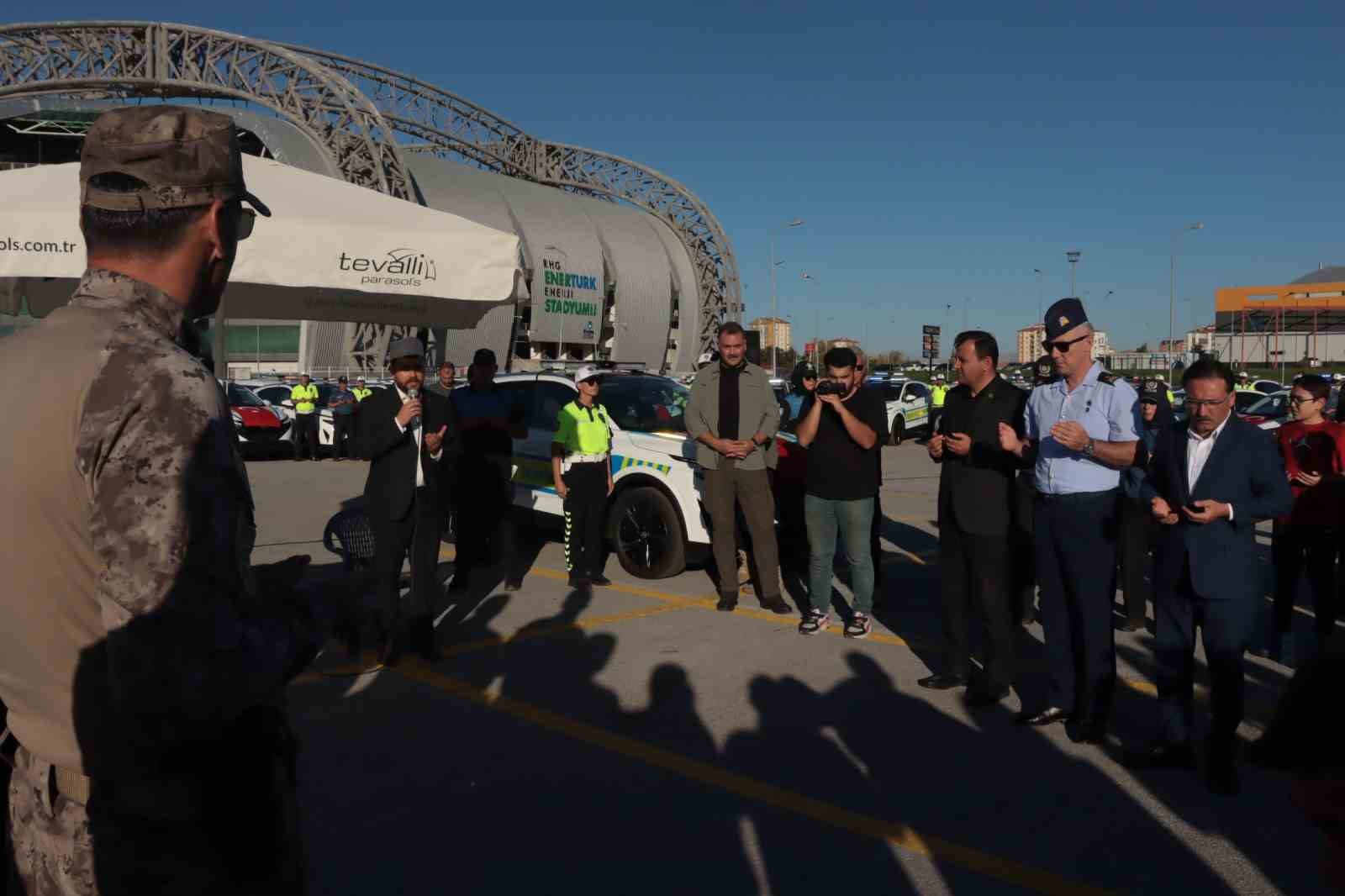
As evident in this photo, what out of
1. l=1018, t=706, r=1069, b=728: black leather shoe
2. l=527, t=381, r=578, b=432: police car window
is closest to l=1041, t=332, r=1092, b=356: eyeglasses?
l=1018, t=706, r=1069, b=728: black leather shoe

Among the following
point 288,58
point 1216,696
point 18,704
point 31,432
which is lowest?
point 1216,696

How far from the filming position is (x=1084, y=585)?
5148mm

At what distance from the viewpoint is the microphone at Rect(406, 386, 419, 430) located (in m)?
6.43

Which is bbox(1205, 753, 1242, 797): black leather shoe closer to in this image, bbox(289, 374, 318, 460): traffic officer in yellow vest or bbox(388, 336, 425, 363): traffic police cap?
bbox(388, 336, 425, 363): traffic police cap

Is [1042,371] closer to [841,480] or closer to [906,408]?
[841,480]

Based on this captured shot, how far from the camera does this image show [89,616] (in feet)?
5.00

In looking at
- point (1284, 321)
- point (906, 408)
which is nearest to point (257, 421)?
point (906, 408)

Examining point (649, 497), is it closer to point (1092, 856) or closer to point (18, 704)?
point (1092, 856)

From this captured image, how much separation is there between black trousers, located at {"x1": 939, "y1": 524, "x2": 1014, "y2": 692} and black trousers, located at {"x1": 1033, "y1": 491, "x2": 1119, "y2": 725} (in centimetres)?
44

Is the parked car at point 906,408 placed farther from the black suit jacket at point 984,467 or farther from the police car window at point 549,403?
the black suit jacket at point 984,467

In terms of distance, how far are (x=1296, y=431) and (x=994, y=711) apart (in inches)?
137

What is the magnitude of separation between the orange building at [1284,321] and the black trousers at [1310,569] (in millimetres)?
78342

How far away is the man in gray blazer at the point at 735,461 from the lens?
802 cm

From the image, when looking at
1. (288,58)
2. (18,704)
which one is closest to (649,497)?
(18,704)
